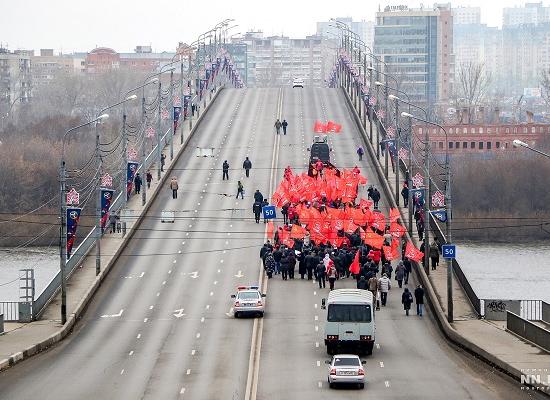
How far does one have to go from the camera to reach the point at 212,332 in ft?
183

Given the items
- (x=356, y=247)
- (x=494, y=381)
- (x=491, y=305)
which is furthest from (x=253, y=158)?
(x=494, y=381)

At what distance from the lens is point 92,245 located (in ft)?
233

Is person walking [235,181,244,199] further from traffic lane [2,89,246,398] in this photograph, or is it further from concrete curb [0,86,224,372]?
traffic lane [2,89,246,398]

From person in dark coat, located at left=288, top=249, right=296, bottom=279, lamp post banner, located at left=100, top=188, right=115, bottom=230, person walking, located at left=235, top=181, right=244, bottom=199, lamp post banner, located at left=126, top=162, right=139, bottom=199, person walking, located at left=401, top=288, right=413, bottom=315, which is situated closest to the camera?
person walking, located at left=401, top=288, right=413, bottom=315

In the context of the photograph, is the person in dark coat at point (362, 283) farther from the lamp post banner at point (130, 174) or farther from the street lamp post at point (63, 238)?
the lamp post banner at point (130, 174)

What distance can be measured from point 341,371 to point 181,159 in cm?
5484

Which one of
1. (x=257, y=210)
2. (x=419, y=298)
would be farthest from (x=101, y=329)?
(x=257, y=210)

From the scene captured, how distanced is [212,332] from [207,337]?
0.98 m

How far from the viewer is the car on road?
44688 mm

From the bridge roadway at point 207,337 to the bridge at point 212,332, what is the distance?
0.18 feet

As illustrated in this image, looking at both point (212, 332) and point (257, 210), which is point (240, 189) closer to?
point (257, 210)

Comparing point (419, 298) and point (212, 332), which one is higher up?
point (419, 298)

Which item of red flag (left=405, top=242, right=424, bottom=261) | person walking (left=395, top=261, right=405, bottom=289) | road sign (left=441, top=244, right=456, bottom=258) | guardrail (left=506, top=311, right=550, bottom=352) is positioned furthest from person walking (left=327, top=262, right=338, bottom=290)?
guardrail (left=506, top=311, right=550, bottom=352)

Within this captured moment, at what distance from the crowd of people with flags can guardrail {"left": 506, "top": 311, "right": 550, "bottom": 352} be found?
15.1 ft
